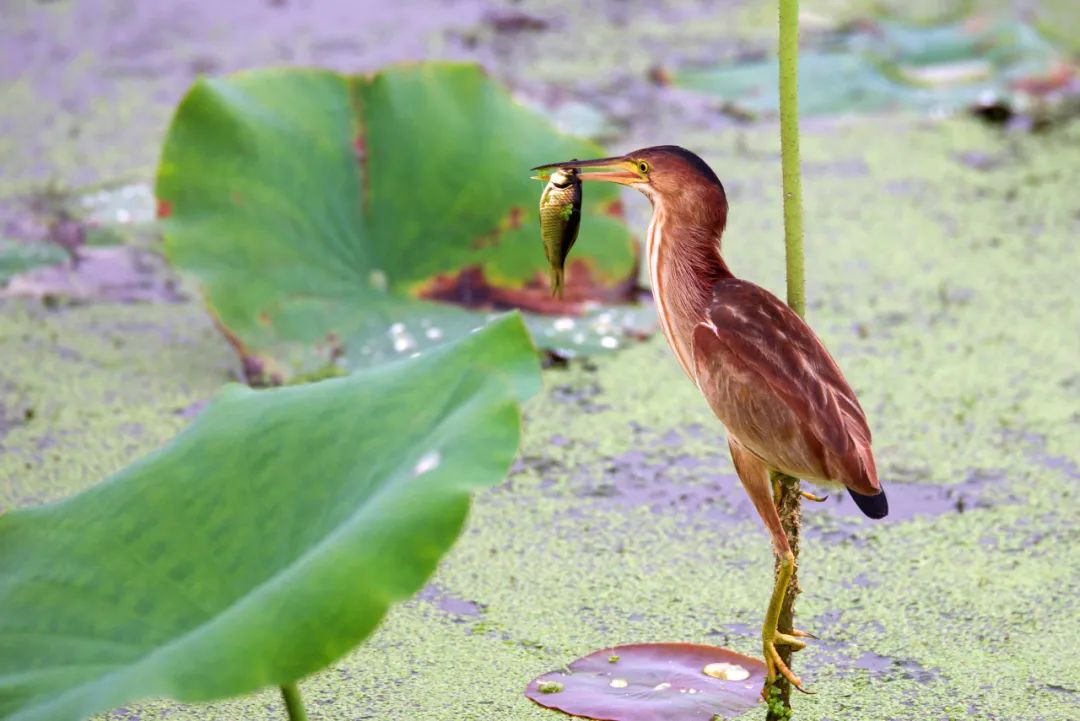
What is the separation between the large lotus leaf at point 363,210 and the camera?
2.26 meters

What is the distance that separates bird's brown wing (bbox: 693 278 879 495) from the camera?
1.31 m

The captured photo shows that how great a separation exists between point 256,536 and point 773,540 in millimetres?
475

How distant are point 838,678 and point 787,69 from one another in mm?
648

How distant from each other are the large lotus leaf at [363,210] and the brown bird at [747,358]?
0.93m

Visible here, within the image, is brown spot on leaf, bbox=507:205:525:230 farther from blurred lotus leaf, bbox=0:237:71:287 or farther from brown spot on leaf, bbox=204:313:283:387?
blurred lotus leaf, bbox=0:237:71:287

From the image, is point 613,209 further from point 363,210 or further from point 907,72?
point 907,72

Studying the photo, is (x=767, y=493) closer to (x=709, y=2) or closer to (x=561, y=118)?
(x=561, y=118)

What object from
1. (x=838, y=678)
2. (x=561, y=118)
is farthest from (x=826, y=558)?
(x=561, y=118)

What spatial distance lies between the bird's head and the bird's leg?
22 centimetres

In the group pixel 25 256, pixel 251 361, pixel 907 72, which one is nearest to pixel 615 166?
pixel 251 361

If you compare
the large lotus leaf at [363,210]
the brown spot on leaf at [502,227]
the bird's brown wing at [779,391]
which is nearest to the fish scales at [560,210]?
the bird's brown wing at [779,391]

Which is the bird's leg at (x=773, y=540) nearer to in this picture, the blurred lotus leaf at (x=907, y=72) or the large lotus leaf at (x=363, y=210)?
the large lotus leaf at (x=363, y=210)

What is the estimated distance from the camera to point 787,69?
134cm

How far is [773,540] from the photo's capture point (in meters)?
1.40
